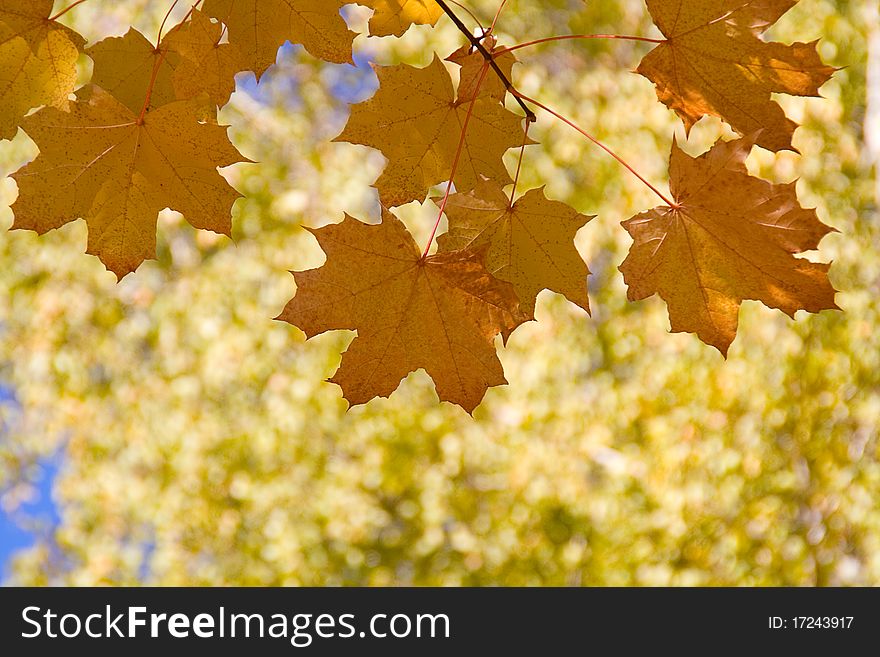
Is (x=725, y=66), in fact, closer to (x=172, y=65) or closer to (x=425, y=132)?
(x=425, y=132)

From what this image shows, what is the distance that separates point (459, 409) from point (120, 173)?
2.97 meters

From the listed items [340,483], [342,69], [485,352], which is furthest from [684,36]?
[342,69]

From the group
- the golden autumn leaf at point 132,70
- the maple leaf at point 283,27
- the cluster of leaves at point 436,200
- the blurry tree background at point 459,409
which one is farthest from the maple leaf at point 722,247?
the blurry tree background at point 459,409

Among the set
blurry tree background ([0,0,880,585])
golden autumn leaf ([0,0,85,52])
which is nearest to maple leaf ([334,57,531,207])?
golden autumn leaf ([0,0,85,52])

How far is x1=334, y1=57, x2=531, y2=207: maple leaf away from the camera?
666 mm

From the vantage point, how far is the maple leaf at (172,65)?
61 cm

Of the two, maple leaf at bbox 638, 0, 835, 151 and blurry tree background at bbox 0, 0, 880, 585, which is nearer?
maple leaf at bbox 638, 0, 835, 151

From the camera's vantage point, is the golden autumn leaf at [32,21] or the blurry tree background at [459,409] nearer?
the golden autumn leaf at [32,21]

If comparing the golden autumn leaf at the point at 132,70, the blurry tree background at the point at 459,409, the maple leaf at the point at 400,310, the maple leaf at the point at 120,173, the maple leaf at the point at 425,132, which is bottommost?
the maple leaf at the point at 400,310

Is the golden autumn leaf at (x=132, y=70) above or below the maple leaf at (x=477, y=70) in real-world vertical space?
above

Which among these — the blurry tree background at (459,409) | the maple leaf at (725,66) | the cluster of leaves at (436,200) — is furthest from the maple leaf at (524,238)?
the blurry tree background at (459,409)

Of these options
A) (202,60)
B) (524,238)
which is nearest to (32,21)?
(202,60)

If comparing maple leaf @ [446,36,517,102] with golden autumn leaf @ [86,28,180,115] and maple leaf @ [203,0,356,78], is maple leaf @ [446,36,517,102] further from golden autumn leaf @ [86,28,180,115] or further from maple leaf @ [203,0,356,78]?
golden autumn leaf @ [86,28,180,115]

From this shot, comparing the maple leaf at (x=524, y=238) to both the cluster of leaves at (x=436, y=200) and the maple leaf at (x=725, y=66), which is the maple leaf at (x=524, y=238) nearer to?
the cluster of leaves at (x=436, y=200)
